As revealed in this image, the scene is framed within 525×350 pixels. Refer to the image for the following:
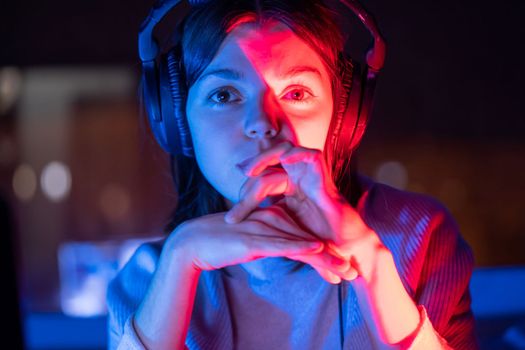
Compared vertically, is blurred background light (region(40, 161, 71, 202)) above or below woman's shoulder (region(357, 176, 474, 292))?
below

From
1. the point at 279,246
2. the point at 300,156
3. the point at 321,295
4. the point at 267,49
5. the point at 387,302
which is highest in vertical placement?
the point at 267,49

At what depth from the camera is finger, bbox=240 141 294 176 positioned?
624mm

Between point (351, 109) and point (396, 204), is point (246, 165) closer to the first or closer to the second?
point (351, 109)

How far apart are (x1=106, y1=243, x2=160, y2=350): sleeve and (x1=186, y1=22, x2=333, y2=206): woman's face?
0.93 feet

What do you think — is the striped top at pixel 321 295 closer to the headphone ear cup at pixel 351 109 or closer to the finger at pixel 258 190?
the headphone ear cup at pixel 351 109

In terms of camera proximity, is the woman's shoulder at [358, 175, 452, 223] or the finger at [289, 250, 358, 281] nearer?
the finger at [289, 250, 358, 281]

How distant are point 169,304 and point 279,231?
0.23 m

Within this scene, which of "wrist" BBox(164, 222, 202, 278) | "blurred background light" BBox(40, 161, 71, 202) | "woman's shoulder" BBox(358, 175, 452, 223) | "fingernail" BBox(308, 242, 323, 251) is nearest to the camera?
"fingernail" BBox(308, 242, 323, 251)

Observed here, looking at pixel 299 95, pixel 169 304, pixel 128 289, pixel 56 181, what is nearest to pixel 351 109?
pixel 299 95

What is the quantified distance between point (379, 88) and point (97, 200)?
6.19 feet

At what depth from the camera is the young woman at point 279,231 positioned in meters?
0.64

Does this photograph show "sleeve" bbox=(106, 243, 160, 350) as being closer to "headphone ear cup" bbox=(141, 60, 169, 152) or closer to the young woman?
the young woman

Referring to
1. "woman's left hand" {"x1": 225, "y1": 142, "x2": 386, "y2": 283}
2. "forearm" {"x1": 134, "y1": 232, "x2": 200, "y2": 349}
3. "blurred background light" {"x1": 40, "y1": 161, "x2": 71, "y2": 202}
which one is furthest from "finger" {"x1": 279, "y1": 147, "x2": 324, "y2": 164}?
"blurred background light" {"x1": 40, "y1": 161, "x2": 71, "y2": 202}

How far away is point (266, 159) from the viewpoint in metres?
0.63
